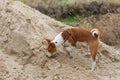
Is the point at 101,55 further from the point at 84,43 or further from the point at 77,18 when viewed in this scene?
the point at 77,18

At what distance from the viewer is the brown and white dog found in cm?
1124

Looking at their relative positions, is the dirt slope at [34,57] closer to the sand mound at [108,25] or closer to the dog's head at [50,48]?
the dog's head at [50,48]

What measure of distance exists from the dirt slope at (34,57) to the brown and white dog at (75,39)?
321mm

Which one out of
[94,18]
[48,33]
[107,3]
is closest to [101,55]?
[48,33]

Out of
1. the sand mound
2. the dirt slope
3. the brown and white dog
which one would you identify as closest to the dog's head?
the brown and white dog

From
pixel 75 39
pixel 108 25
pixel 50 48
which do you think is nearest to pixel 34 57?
pixel 50 48

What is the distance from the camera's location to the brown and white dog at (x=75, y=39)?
11.2m

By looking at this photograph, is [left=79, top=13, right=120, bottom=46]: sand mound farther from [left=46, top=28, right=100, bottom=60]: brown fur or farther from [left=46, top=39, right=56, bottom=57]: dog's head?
[left=46, top=39, right=56, bottom=57]: dog's head

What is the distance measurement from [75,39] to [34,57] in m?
1.06

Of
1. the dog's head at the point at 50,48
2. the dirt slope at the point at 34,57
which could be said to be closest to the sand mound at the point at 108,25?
the dirt slope at the point at 34,57

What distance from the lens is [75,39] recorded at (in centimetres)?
1134

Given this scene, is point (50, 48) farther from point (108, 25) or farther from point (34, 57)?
point (108, 25)

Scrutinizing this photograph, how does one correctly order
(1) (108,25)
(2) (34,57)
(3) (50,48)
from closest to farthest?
(3) (50,48), (2) (34,57), (1) (108,25)

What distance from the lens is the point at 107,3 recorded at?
63.4 feet
